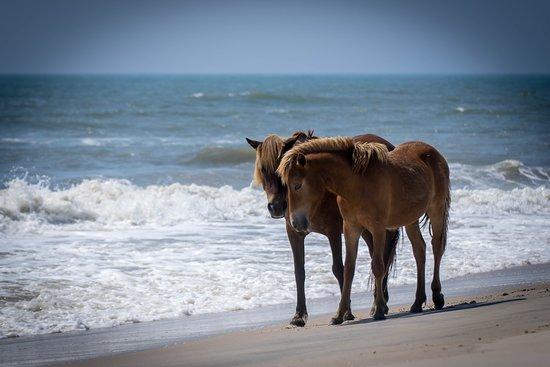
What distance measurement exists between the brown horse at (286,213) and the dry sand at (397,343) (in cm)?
38

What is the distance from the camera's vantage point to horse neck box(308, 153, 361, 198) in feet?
23.1

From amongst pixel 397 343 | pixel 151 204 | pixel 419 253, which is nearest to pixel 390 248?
pixel 419 253

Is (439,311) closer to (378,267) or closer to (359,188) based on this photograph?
(378,267)

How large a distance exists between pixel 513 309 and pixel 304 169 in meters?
1.86

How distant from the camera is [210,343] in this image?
6.79 m

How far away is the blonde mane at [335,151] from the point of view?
6883 millimetres

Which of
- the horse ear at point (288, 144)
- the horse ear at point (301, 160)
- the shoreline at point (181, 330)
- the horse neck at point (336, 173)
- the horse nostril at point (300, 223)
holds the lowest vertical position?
the shoreline at point (181, 330)

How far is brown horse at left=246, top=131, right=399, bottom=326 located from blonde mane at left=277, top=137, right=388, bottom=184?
0.88 ft

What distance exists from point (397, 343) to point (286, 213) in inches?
67.5

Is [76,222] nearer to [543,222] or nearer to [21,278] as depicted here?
[21,278]

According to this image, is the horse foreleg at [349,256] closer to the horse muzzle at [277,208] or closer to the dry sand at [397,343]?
the dry sand at [397,343]

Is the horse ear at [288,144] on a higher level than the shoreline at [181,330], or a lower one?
higher

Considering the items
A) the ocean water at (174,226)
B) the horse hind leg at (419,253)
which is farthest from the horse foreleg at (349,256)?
the ocean water at (174,226)

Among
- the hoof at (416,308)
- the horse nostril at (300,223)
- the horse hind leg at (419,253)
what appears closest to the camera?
the horse nostril at (300,223)
